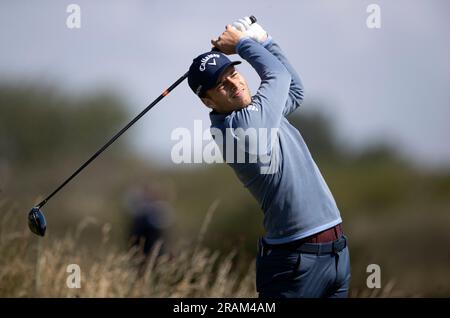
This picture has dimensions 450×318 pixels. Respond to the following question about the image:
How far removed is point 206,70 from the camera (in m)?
4.31

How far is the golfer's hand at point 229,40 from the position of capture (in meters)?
4.51

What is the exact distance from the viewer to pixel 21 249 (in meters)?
6.17

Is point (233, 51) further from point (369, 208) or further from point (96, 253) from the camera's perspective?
point (369, 208)

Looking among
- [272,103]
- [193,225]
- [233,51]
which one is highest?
[233,51]

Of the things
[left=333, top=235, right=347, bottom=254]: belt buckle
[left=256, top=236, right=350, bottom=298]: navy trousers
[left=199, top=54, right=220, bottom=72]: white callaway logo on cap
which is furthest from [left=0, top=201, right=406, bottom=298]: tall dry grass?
[left=199, top=54, right=220, bottom=72]: white callaway logo on cap

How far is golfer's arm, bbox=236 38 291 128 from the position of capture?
4.14 m

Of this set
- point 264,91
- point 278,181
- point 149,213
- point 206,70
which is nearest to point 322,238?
point 278,181

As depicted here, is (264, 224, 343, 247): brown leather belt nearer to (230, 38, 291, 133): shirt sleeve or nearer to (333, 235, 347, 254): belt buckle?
(333, 235, 347, 254): belt buckle

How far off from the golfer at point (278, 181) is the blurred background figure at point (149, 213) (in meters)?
6.06

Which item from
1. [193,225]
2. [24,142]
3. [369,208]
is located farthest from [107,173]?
[369,208]

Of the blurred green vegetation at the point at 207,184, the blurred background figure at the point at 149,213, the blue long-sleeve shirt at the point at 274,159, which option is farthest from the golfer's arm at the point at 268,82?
the blurred background figure at the point at 149,213
